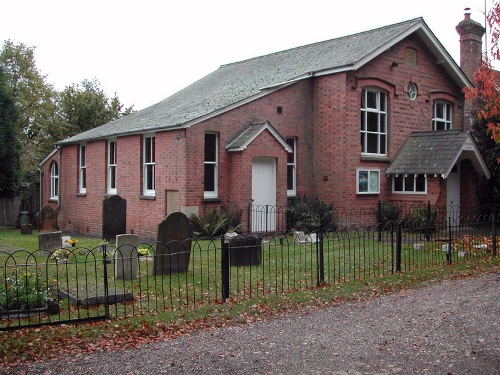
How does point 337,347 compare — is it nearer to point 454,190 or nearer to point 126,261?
point 126,261

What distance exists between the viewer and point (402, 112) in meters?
22.7

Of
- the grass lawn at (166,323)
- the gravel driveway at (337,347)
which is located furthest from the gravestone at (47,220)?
the gravel driveway at (337,347)

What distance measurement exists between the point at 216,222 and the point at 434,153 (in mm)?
8817

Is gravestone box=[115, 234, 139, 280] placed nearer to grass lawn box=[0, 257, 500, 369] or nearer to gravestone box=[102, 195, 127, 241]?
grass lawn box=[0, 257, 500, 369]

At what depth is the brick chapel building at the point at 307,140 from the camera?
19250 mm

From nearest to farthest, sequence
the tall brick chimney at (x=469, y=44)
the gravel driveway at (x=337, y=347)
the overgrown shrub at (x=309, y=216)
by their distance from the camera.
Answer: the gravel driveway at (x=337, y=347)
the overgrown shrub at (x=309, y=216)
the tall brick chimney at (x=469, y=44)

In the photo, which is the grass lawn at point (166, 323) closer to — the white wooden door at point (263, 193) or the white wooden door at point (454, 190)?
the white wooden door at point (263, 193)

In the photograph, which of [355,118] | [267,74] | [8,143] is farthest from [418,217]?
[8,143]

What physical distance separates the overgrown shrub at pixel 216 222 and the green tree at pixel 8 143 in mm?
13428

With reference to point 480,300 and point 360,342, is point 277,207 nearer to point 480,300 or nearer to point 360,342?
point 480,300

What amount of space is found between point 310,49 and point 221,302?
1792 cm

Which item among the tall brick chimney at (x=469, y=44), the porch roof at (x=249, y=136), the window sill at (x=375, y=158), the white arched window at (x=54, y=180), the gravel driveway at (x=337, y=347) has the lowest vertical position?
the gravel driveway at (x=337, y=347)

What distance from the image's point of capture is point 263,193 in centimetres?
2002

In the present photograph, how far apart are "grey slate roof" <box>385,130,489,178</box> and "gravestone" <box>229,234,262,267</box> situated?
9.92m
